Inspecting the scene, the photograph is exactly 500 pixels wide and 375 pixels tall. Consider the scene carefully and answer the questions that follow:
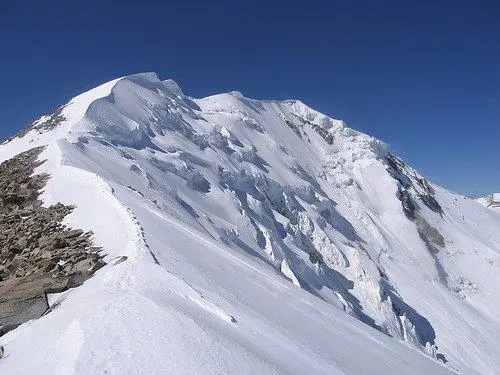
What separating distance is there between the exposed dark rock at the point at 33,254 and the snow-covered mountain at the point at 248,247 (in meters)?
0.44

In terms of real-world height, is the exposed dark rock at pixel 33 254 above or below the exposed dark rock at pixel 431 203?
below

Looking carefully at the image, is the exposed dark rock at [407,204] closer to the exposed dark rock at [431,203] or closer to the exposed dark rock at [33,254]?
the exposed dark rock at [431,203]

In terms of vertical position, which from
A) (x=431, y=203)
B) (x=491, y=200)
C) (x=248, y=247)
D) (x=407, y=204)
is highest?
(x=491, y=200)

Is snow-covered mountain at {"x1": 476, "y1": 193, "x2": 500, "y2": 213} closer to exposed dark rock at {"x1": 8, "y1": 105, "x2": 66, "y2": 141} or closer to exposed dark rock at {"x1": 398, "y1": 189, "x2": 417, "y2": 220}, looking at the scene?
exposed dark rock at {"x1": 398, "y1": 189, "x2": 417, "y2": 220}

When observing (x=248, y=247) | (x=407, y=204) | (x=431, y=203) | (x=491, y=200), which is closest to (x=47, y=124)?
(x=248, y=247)

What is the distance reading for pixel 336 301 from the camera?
37.3 m

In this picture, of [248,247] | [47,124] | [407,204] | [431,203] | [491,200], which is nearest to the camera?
[248,247]

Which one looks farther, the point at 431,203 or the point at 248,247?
the point at 431,203

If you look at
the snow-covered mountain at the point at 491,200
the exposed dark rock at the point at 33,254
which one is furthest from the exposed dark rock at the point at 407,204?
the snow-covered mountain at the point at 491,200

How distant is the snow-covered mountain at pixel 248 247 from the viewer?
7.28m

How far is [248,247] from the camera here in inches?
1232

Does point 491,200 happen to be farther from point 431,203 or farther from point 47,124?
point 47,124

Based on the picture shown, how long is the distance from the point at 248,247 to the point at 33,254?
20.1 m

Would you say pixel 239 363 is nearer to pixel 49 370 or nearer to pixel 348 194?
pixel 49 370
